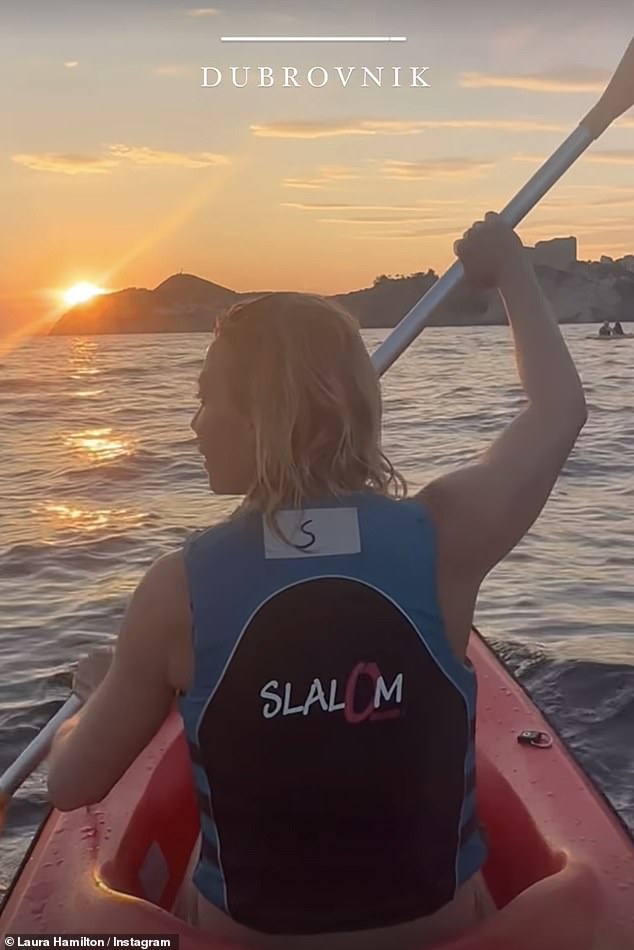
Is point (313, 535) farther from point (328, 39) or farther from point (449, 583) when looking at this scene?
point (328, 39)

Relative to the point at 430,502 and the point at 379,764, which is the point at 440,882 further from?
the point at 430,502

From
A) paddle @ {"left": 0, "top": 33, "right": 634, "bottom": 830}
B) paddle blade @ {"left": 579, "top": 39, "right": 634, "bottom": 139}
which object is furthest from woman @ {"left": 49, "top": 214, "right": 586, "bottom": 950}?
paddle blade @ {"left": 579, "top": 39, "right": 634, "bottom": 139}

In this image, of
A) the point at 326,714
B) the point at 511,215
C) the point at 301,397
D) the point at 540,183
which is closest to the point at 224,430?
the point at 301,397

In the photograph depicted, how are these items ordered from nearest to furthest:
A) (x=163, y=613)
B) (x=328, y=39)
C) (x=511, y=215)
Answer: (x=163, y=613)
(x=511, y=215)
(x=328, y=39)

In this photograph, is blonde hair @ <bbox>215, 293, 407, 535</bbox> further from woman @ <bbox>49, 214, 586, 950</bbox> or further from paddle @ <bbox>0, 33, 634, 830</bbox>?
paddle @ <bbox>0, 33, 634, 830</bbox>

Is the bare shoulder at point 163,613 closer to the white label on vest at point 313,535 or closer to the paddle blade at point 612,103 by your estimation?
the white label on vest at point 313,535

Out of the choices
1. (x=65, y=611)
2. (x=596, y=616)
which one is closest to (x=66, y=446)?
(x=65, y=611)

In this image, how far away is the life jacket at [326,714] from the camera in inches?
50.7

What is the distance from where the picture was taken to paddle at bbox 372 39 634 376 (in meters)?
1.98

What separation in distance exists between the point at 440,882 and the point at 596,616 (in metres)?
3.57

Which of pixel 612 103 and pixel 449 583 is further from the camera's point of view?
pixel 612 103

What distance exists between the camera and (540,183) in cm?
205

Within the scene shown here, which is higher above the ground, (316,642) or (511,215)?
(511,215)

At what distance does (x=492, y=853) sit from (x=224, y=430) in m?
1.04
